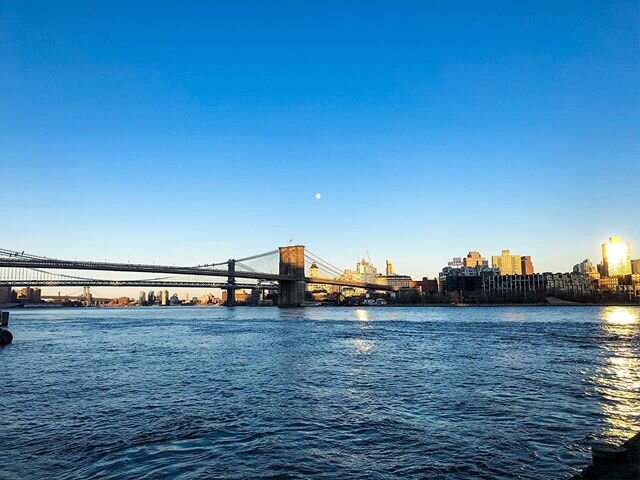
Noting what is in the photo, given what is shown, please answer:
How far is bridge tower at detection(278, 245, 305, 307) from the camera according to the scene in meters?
135

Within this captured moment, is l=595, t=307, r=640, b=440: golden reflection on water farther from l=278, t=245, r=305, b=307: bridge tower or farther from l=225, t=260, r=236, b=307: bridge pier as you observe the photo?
l=278, t=245, r=305, b=307: bridge tower

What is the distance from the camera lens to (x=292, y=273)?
135 metres

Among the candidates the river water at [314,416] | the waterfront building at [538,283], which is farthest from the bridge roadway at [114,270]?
the waterfront building at [538,283]

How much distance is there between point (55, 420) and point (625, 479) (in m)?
13.0

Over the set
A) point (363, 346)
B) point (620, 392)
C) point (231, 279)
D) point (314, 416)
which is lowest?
point (363, 346)

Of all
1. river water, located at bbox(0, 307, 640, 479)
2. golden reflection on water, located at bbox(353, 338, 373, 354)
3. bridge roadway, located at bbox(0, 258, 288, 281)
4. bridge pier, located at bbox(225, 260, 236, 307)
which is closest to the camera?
river water, located at bbox(0, 307, 640, 479)

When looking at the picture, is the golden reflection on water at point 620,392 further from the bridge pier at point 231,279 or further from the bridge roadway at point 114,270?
the bridge pier at point 231,279

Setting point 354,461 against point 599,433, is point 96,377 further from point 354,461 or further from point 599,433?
point 599,433

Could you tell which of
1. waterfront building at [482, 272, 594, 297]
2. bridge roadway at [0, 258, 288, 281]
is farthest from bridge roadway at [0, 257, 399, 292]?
waterfront building at [482, 272, 594, 297]

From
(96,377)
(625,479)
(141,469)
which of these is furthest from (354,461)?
(96,377)

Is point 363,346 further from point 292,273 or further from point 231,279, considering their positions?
point 231,279

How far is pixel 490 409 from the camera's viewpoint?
44.4 feet

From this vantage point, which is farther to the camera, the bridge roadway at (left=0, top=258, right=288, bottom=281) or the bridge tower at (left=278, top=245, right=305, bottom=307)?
the bridge tower at (left=278, top=245, right=305, bottom=307)

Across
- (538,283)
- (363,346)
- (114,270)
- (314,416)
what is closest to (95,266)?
(114,270)
